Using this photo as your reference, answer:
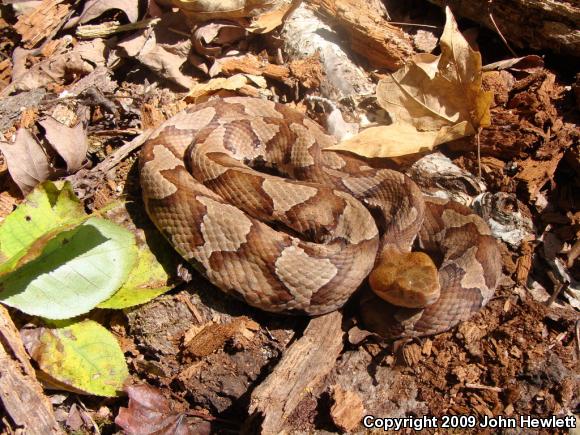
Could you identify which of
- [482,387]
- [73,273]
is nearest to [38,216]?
[73,273]

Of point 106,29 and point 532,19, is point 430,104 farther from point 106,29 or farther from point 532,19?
point 106,29

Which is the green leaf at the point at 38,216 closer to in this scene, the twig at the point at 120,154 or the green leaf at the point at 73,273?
the green leaf at the point at 73,273

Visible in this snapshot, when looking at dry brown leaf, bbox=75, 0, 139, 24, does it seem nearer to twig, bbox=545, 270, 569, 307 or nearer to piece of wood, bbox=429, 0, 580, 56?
piece of wood, bbox=429, 0, 580, 56

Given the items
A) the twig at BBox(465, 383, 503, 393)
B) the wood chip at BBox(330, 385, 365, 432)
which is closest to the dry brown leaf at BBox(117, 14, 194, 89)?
the wood chip at BBox(330, 385, 365, 432)

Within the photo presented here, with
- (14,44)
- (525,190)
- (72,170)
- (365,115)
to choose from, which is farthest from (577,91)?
(14,44)

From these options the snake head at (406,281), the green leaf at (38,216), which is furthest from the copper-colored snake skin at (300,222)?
the green leaf at (38,216)
